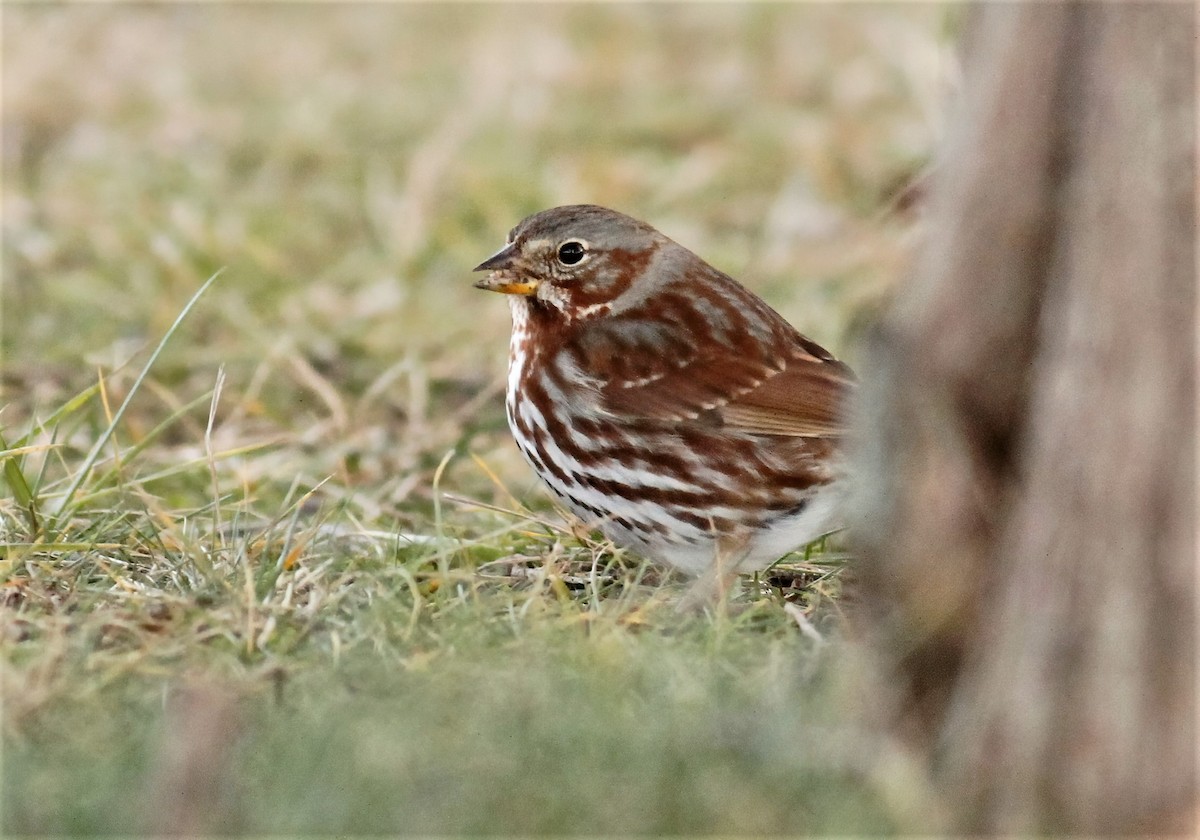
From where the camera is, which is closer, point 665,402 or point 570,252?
point 665,402

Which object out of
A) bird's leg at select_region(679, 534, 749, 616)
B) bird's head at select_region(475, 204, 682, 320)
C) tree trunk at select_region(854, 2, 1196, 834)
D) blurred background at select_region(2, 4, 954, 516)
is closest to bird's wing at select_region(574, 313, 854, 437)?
bird's head at select_region(475, 204, 682, 320)

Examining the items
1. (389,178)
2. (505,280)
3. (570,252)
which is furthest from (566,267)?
(389,178)

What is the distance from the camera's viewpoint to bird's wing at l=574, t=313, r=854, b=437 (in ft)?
15.2

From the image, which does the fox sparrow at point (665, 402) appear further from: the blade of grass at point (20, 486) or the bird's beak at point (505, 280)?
the blade of grass at point (20, 486)

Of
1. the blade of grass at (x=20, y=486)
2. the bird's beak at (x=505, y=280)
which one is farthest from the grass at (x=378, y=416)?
the bird's beak at (x=505, y=280)

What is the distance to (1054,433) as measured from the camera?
258 cm

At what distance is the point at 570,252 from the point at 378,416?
1.58m

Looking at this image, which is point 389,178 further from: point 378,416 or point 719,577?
point 719,577

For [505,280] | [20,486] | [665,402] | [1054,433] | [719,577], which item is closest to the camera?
[1054,433]

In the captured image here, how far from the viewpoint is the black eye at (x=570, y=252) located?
4984mm

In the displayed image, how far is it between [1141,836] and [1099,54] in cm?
112

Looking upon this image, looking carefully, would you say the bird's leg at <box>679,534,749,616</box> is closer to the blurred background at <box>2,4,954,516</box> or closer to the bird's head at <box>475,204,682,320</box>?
the bird's head at <box>475,204,682,320</box>

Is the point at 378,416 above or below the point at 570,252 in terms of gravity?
below

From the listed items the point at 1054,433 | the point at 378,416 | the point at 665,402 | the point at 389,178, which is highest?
the point at 389,178
